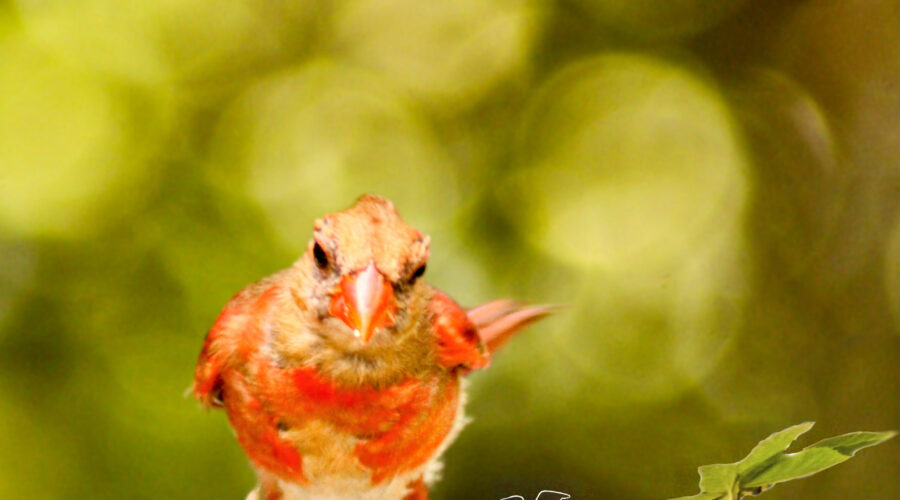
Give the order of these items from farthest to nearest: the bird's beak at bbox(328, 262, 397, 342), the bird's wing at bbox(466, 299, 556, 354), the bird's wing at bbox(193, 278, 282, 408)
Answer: the bird's wing at bbox(466, 299, 556, 354) → the bird's wing at bbox(193, 278, 282, 408) → the bird's beak at bbox(328, 262, 397, 342)

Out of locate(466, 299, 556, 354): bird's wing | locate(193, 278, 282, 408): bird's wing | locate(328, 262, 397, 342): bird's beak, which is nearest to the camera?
locate(328, 262, 397, 342): bird's beak

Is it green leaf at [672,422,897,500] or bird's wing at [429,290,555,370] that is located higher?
bird's wing at [429,290,555,370]

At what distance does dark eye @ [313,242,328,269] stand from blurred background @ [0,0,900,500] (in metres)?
0.21

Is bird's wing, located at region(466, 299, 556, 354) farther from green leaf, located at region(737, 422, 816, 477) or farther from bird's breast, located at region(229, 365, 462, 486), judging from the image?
green leaf, located at region(737, 422, 816, 477)

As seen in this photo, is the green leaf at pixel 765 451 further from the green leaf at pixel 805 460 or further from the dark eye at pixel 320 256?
the dark eye at pixel 320 256

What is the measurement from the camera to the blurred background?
79cm

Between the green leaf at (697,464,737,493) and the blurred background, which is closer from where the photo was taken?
the green leaf at (697,464,737,493)

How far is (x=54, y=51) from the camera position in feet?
2.54

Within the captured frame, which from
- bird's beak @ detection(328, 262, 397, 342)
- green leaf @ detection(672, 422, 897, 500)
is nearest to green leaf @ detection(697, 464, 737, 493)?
green leaf @ detection(672, 422, 897, 500)

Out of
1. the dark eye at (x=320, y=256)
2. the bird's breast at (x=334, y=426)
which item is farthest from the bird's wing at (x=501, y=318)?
the dark eye at (x=320, y=256)

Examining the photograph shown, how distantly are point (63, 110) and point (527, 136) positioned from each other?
1.59 feet

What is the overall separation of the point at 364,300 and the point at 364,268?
27mm

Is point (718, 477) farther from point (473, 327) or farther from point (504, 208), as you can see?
point (504, 208)

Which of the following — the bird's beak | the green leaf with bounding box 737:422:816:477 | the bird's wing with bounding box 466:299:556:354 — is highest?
the bird's wing with bounding box 466:299:556:354
